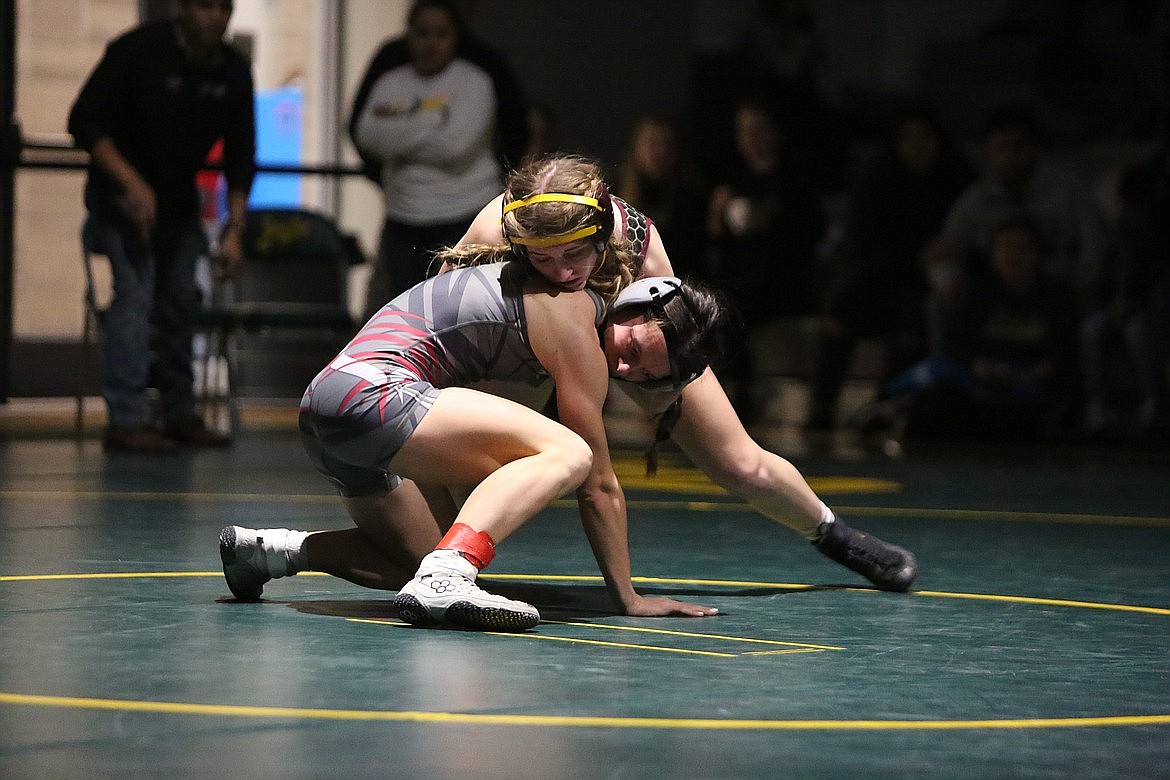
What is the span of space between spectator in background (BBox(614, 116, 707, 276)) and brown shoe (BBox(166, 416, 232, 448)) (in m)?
2.96

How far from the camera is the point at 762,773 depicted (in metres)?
2.39

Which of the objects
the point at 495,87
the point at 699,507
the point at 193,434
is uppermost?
the point at 495,87

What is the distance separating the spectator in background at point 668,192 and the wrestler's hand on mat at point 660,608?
253 inches

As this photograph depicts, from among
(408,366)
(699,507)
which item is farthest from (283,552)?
(699,507)

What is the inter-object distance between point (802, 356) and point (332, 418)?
25.3 feet

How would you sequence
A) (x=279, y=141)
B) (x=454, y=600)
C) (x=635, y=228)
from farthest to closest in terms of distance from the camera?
(x=279, y=141)
(x=635, y=228)
(x=454, y=600)

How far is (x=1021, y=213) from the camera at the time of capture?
29.8ft

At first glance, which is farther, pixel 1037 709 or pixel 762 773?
pixel 1037 709

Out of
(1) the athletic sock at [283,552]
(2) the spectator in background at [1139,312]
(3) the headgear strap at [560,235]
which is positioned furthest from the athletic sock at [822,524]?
(2) the spectator in background at [1139,312]

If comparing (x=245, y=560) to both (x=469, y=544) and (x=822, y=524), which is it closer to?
(x=469, y=544)

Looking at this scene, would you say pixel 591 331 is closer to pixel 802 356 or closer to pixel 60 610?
pixel 60 610

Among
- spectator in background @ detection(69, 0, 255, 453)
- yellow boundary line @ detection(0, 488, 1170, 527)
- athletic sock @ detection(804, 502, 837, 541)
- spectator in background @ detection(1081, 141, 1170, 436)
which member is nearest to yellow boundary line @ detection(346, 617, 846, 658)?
Answer: athletic sock @ detection(804, 502, 837, 541)

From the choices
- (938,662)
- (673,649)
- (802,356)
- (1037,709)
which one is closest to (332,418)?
(673,649)

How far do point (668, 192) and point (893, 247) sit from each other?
1.20m
